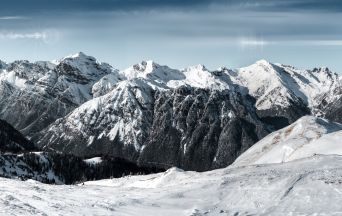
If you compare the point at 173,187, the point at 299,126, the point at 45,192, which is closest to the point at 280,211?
the point at 173,187

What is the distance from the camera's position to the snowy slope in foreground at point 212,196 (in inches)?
2066

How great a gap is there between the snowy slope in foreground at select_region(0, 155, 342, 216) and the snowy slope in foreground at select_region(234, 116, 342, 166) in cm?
1439

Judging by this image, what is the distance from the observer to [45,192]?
6038 centimetres

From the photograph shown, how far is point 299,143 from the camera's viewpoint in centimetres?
8756

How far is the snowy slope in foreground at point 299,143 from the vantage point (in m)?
81.5

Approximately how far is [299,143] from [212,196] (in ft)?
112

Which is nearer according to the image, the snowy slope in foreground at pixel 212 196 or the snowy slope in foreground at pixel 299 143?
the snowy slope in foreground at pixel 212 196

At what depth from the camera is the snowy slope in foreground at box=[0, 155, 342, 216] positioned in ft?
172

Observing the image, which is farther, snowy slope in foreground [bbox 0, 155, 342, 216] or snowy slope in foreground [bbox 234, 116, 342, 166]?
snowy slope in foreground [bbox 234, 116, 342, 166]

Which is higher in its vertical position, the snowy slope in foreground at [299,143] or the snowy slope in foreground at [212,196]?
the snowy slope in foreground at [299,143]

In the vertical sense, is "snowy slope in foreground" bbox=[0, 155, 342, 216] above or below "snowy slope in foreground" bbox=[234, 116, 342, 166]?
below

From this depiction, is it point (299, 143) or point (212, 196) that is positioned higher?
point (299, 143)

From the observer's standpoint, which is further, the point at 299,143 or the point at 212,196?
the point at 299,143

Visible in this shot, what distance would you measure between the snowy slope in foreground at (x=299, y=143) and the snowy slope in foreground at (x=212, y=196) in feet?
47.2
